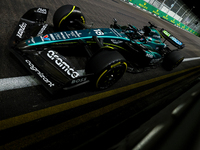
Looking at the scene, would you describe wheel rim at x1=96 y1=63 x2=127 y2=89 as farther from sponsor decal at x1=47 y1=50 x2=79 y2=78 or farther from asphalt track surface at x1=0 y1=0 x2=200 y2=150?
sponsor decal at x1=47 y1=50 x2=79 y2=78

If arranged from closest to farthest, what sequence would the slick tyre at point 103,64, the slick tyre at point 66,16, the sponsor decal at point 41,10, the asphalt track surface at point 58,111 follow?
1. the asphalt track surface at point 58,111
2. the slick tyre at point 103,64
3. the sponsor decal at point 41,10
4. the slick tyre at point 66,16

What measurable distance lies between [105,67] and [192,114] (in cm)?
151

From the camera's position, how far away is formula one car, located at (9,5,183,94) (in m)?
1.86

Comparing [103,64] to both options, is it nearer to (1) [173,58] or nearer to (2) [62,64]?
(2) [62,64]

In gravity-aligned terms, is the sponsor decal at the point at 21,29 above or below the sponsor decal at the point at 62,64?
below

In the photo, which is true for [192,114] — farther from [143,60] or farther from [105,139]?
[143,60]

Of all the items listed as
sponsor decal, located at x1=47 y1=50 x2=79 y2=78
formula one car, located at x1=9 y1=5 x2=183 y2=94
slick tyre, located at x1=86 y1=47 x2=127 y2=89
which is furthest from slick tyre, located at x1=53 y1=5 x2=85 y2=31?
slick tyre, located at x1=86 y1=47 x2=127 y2=89

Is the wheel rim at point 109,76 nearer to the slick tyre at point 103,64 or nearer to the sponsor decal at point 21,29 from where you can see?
the slick tyre at point 103,64

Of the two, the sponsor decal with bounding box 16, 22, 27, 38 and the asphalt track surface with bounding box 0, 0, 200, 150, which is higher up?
the sponsor decal with bounding box 16, 22, 27, 38

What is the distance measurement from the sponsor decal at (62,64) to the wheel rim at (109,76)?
49 cm

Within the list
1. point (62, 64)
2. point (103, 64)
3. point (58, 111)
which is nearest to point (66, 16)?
point (62, 64)

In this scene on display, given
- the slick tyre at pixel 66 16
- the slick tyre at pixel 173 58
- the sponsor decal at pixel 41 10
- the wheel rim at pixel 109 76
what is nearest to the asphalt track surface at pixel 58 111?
the wheel rim at pixel 109 76

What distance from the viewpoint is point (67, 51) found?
2971 mm

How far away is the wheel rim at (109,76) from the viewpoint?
7.03 ft
